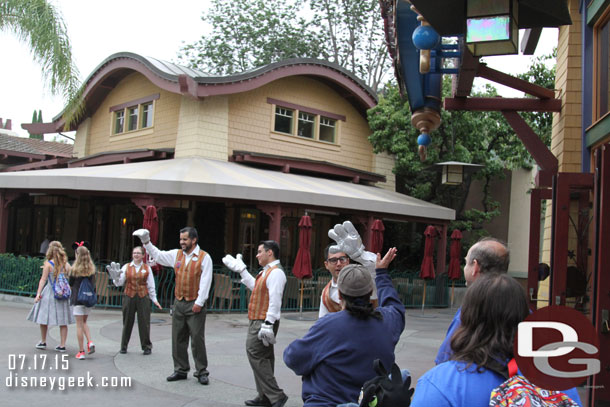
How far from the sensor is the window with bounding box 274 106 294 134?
19.7 meters

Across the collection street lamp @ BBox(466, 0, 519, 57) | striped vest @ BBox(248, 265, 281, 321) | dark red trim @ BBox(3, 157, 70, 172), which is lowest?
striped vest @ BBox(248, 265, 281, 321)

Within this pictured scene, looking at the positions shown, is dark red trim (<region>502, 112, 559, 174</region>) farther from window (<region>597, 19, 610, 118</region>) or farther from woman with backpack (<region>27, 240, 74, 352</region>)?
woman with backpack (<region>27, 240, 74, 352</region>)

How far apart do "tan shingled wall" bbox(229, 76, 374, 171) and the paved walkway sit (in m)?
7.55

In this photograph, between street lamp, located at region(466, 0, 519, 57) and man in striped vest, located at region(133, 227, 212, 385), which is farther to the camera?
man in striped vest, located at region(133, 227, 212, 385)

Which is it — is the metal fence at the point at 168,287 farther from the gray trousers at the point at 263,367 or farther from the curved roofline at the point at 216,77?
the gray trousers at the point at 263,367

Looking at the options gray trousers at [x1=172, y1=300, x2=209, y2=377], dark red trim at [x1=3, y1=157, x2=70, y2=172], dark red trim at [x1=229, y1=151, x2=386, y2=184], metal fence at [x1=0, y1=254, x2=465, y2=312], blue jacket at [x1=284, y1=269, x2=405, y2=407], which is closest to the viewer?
blue jacket at [x1=284, y1=269, x2=405, y2=407]

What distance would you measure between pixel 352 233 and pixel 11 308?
38.2ft

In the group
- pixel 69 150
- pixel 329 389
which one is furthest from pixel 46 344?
pixel 69 150

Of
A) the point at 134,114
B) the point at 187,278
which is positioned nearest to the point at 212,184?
the point at 187,278

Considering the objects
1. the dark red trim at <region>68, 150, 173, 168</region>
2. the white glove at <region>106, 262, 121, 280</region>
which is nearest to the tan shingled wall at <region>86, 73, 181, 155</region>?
the dark red trim at <region>68, 150, 173, 168</region>

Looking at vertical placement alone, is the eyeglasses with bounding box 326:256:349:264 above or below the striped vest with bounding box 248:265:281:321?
above

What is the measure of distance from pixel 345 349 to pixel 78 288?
6.34 metres

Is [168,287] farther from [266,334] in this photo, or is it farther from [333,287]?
[333,287]

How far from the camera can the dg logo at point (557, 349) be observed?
158 centimetres
